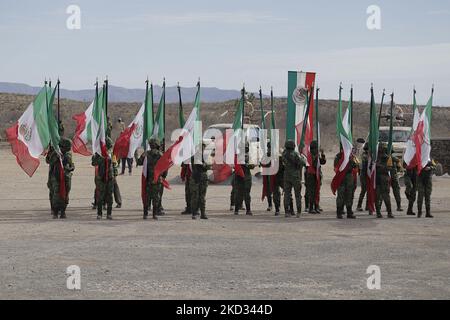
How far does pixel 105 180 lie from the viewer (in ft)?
59.1

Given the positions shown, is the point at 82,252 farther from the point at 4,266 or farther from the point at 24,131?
the point at 24,131

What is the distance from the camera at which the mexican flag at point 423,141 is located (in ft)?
62.5

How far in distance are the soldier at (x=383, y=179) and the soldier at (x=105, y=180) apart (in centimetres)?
586

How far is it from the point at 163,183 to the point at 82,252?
550 cm

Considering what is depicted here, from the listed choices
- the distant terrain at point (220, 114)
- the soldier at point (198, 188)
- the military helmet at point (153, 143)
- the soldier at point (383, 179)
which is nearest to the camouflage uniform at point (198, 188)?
the soldier at point (198, 188)

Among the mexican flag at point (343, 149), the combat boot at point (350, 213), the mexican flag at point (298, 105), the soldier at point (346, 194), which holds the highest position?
the mexican flag at point (298, 105)

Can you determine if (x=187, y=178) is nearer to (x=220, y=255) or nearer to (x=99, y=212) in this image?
(x=99, y=212)

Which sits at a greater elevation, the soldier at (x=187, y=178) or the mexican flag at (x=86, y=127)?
the mexican flag at (x=86, y=127)

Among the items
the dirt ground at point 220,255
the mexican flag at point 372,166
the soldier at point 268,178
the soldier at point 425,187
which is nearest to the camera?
the dirt ground at point 220,255

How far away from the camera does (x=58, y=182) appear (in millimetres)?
18016

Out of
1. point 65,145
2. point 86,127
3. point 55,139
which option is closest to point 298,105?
point 86,127

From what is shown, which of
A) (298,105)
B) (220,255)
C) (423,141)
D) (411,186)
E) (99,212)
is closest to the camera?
(220,255)

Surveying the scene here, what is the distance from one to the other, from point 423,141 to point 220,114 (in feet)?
172

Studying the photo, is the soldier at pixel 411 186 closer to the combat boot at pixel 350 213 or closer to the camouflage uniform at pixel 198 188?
the combat boot at pixel 350 213
